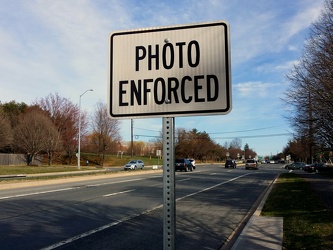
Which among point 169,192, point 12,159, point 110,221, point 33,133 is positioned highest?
point 33,133

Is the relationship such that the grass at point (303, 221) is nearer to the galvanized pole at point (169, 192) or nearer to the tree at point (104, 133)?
the galvanized pole at point (169, 192)

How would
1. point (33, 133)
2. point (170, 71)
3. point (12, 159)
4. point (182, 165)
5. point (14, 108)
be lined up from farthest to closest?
point (14, 108)
point (12, 159)
point (33, 133)
point (182, 165)
point (170, 71)

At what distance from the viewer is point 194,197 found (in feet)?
50.4

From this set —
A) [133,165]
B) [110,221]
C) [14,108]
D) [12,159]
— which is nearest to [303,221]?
[110,221]

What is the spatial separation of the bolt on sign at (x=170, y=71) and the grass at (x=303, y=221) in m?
5.34

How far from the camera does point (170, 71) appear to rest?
226cm

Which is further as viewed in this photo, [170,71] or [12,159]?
[12,159]

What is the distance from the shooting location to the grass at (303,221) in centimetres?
666

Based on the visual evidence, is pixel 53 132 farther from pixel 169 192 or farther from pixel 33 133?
pixel 169 192

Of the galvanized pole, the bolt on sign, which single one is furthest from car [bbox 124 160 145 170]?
the galvanized pole

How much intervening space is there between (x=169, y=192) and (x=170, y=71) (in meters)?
0.79

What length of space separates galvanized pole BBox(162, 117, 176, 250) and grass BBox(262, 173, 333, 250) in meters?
5.14

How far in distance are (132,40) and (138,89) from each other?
0.36 m

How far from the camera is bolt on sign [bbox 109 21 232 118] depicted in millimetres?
2178
